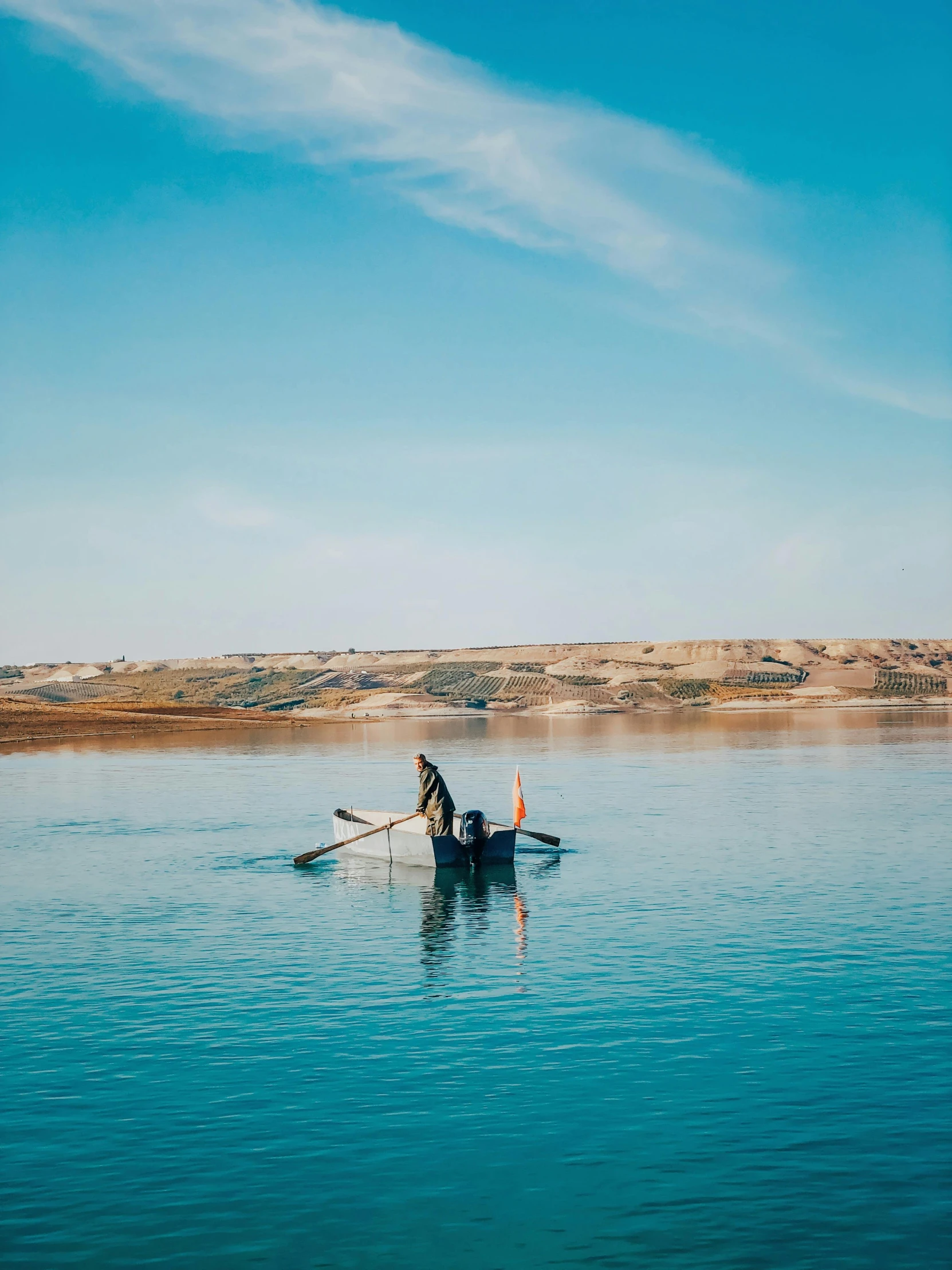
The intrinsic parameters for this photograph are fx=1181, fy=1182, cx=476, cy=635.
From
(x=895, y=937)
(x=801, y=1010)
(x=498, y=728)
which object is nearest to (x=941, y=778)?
(x=895, y=937)

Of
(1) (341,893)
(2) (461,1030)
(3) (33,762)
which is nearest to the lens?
(2) (461,1030)

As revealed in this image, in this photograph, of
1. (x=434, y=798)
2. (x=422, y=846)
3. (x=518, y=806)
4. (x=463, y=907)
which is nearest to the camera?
(x=463, y=907)

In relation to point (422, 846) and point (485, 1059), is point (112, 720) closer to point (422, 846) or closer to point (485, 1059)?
point (422, 846)

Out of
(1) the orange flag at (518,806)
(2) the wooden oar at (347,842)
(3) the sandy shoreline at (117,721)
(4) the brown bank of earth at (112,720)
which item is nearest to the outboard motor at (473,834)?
(2) the wooden oar at (347,842)

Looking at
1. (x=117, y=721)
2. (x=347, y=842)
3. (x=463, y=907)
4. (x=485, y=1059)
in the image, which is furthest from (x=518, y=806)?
(x=117, y=721)

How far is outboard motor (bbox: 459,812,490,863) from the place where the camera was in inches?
1375

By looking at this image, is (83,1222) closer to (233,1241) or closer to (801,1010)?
(233,1241)

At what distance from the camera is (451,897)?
32.0 meters

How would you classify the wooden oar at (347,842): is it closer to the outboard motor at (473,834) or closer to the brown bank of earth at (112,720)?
the outboard motor at (473,834)

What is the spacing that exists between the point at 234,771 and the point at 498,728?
8728 centimetres

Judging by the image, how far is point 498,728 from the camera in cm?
16425

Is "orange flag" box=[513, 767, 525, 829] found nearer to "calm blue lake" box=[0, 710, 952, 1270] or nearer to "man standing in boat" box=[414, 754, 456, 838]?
"calm blue lake" box=[0, 710, 952, 1270]

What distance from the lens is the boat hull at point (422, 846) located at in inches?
1378

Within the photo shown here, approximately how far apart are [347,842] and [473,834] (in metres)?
4.66
